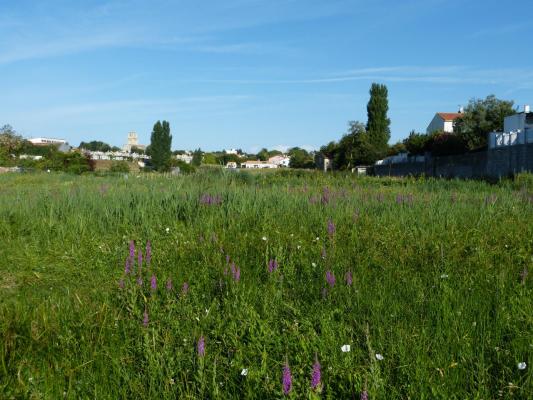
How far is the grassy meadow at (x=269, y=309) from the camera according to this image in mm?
2350

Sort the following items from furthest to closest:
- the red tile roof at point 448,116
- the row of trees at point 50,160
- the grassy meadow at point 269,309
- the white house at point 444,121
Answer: the red tile roof at point 448,116, the white house at point 444,121, the row of trees at point 50,160, the grassy meadow at point 269,309

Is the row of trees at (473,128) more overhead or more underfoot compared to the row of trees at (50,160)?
more overhead

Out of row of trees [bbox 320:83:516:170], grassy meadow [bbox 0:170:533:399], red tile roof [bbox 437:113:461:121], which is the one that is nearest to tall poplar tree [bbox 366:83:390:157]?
row of trees [bbox 320:83:516:170]

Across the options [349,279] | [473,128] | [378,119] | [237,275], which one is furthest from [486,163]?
[378,119]

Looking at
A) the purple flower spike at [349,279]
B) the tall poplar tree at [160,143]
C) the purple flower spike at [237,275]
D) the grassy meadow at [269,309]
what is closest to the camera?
the grassy meadow at [269,309]

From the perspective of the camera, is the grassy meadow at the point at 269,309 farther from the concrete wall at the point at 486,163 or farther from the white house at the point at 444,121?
the white house at the point at 444,121

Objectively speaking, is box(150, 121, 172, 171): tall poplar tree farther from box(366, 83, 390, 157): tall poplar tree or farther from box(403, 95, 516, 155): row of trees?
box(403, 95, 516, 155): row of trees

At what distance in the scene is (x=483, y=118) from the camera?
47.7 m

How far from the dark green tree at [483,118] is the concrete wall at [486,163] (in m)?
13.2

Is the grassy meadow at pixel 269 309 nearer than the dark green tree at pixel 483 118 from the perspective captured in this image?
Yes

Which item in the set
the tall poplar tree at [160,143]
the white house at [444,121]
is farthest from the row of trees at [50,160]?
the white house at [444,121]

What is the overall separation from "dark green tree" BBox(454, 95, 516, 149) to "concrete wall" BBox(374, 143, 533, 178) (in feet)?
43.2

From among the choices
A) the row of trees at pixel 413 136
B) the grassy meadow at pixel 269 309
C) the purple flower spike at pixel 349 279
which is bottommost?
the grassy meadow at pixel 269 309

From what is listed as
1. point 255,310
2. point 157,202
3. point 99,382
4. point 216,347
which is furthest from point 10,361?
point 157,202
